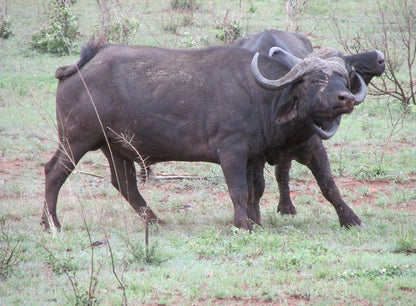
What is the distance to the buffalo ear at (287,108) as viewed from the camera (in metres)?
7.58

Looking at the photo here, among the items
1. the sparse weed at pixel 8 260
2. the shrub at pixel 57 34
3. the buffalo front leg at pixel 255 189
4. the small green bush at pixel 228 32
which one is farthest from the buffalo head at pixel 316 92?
the shrub at pixel 57 34

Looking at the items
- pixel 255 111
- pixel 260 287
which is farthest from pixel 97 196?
pixel 260 287

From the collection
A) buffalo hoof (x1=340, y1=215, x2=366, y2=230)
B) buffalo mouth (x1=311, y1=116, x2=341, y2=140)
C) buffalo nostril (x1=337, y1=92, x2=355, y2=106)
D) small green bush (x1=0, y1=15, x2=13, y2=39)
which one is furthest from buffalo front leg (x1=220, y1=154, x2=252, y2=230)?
small green bush (x1=0, y1=15, x2=13, y2=39)

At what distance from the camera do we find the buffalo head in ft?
23.8

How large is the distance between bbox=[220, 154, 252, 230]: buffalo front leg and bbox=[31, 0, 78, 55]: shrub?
9412 millimetres

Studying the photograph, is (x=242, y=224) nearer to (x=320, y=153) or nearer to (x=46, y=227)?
(x=320, y=153)

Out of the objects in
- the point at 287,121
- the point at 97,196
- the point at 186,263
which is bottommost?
the point at 97,196

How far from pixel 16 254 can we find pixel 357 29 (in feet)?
41.7

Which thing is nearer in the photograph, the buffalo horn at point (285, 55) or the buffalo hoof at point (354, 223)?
the buffalo hoof at point (354, 223)

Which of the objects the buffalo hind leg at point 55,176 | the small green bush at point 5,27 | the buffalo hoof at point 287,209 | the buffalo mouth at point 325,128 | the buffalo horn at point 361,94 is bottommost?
the small green bush at point 5,27

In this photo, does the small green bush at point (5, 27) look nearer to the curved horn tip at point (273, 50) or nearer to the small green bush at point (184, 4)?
the small green bush at point (184, 4)

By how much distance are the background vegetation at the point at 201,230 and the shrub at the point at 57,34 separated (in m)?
0.35

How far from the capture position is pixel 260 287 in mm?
5520

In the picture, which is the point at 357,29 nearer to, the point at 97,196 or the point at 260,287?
the point at 97,196
